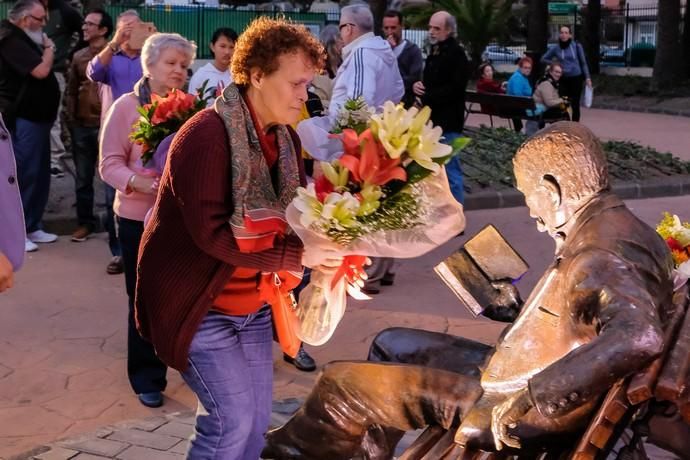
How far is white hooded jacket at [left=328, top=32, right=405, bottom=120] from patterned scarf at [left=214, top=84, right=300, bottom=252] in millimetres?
3538

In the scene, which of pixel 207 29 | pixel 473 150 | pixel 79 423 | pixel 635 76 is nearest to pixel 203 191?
pixel 79 423

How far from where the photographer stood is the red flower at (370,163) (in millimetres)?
3408

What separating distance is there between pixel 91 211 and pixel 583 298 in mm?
7004

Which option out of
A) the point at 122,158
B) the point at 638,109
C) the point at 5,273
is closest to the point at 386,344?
the point at 5,273

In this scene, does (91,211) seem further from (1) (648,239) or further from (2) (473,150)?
(1) (648,239)

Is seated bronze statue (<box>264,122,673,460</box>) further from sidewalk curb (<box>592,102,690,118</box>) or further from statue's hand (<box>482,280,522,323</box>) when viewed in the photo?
sidewalk curb (<box>592,102,690,118</box>)

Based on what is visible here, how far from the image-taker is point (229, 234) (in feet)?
11.1

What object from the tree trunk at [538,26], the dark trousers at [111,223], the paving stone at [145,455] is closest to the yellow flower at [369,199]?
the paving stone at [145,455]

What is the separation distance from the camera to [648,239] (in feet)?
10.6

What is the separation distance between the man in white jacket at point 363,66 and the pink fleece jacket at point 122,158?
1.75 metres

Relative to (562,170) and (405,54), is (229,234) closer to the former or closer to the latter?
(562,170)

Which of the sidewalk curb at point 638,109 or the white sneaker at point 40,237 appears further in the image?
the sidewalk curb at point 638,109

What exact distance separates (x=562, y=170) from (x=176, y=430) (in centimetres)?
252

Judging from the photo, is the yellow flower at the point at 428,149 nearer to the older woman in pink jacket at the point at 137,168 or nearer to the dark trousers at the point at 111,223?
the older woman in pink jacket at the point at 137,168
